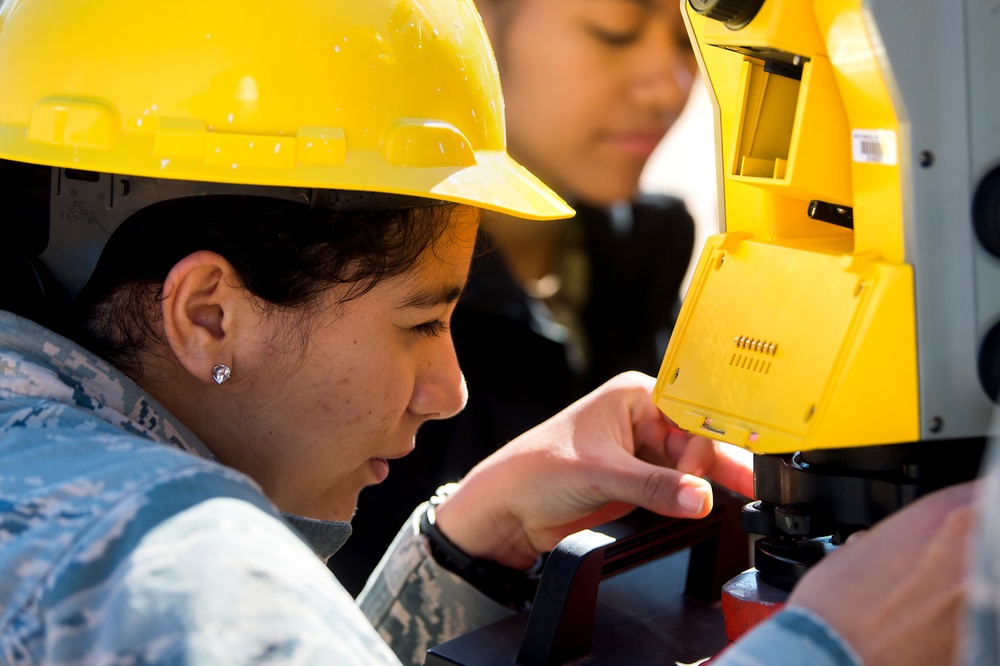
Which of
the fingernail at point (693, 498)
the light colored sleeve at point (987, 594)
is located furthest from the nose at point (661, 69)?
the light colored sleeve at point (987, 594)

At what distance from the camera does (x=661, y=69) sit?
2561 mm

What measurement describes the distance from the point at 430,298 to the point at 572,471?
298mm

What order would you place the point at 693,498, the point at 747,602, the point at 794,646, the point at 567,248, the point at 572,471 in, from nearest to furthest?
the point at 794,646, the point at 747,602, the point at 693,498, the point at 572,471, the point at 567,248

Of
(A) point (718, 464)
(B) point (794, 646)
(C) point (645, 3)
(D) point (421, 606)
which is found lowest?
(D) point (421, 606)

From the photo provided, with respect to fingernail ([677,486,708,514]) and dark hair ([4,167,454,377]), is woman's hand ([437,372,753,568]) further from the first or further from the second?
dark hair ([4,167,454,377])

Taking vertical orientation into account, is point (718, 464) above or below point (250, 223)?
below

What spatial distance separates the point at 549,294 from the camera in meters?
3.05

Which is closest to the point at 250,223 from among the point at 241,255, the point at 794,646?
the point at 241,255

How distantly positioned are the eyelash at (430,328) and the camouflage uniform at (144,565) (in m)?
0.32

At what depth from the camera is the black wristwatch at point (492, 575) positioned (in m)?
1.28

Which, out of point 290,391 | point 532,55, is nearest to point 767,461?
point 290,391

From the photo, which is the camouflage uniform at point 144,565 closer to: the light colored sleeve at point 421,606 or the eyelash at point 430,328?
the eyelash at point 430,328

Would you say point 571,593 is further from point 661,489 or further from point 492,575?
point 492,575

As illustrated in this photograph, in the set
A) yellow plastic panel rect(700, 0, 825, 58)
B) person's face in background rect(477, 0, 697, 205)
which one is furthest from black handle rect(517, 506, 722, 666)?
person's face in background rect(477, 0, 697, 205)
